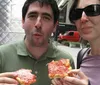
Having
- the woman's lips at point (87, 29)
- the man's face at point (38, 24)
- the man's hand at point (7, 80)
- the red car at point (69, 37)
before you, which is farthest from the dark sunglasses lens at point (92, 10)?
the red car at point (69, 37)

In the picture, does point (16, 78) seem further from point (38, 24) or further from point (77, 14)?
point (77, 14)

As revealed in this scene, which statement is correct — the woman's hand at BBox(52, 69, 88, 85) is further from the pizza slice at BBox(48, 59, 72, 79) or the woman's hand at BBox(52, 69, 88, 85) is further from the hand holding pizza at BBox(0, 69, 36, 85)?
the hand holding pizza at BBox(0, 69, 36, 85)

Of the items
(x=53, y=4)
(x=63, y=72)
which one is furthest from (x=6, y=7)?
(x=63, y=72)

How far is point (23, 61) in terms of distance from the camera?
69.6 inches

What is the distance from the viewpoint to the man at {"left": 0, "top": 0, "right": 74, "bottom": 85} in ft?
5.64

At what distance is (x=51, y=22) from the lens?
179 cm

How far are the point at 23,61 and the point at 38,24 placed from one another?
0.35 m

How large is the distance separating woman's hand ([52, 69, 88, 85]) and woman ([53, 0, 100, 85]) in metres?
0.05

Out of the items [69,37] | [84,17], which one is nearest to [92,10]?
[84,17]

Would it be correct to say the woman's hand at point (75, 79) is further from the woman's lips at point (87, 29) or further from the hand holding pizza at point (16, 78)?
the woman's lips at point (87, 29)

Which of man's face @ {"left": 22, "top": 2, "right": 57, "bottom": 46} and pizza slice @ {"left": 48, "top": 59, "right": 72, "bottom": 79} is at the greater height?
man's face @ {"left": 22, "top": 2, "right": 57, "bottom": 46}

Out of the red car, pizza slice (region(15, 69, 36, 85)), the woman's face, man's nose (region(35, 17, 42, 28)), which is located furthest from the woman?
the red car

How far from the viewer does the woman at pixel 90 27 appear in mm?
1564

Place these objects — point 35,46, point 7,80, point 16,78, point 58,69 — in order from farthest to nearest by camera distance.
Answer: point 35,46 < point 58,69 < point 16,78 < point 7,80
